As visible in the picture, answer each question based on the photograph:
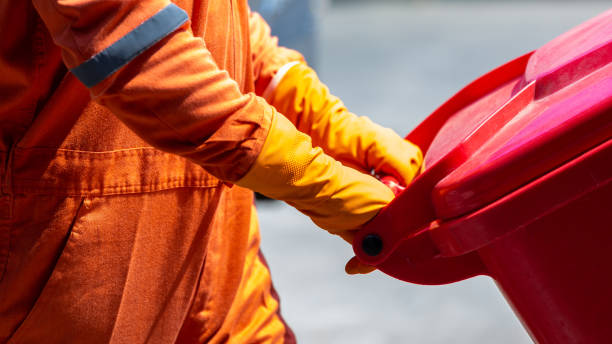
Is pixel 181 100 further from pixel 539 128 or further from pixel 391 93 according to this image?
pixel 391 93

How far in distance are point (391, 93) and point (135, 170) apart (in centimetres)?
405

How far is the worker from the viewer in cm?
97

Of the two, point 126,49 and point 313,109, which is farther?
point 313,109

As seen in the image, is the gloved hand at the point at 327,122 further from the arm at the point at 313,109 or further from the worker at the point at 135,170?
the worker at the point at 135,170

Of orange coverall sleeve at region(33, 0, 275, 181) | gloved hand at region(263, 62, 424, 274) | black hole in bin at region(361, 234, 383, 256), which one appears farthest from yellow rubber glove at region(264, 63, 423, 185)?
orange coverall sleeve at region(33, 0, 275, 181)

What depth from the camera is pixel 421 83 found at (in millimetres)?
5281

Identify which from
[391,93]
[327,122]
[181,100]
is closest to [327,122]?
[327,122]

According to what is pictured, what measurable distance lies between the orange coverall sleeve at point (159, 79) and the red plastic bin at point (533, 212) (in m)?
0.22

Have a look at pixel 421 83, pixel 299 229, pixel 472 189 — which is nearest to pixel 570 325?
pixel 472 189

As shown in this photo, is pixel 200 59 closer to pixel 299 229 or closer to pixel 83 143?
pixel 83 143

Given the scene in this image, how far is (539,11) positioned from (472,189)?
6849mm

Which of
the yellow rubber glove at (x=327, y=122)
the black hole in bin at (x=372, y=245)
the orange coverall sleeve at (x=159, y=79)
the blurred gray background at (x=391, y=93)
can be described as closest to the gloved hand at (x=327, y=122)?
the yellow rubber glove at (x=327, y=122)

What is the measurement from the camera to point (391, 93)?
16.6ft

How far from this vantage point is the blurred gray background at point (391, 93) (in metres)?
2.75
